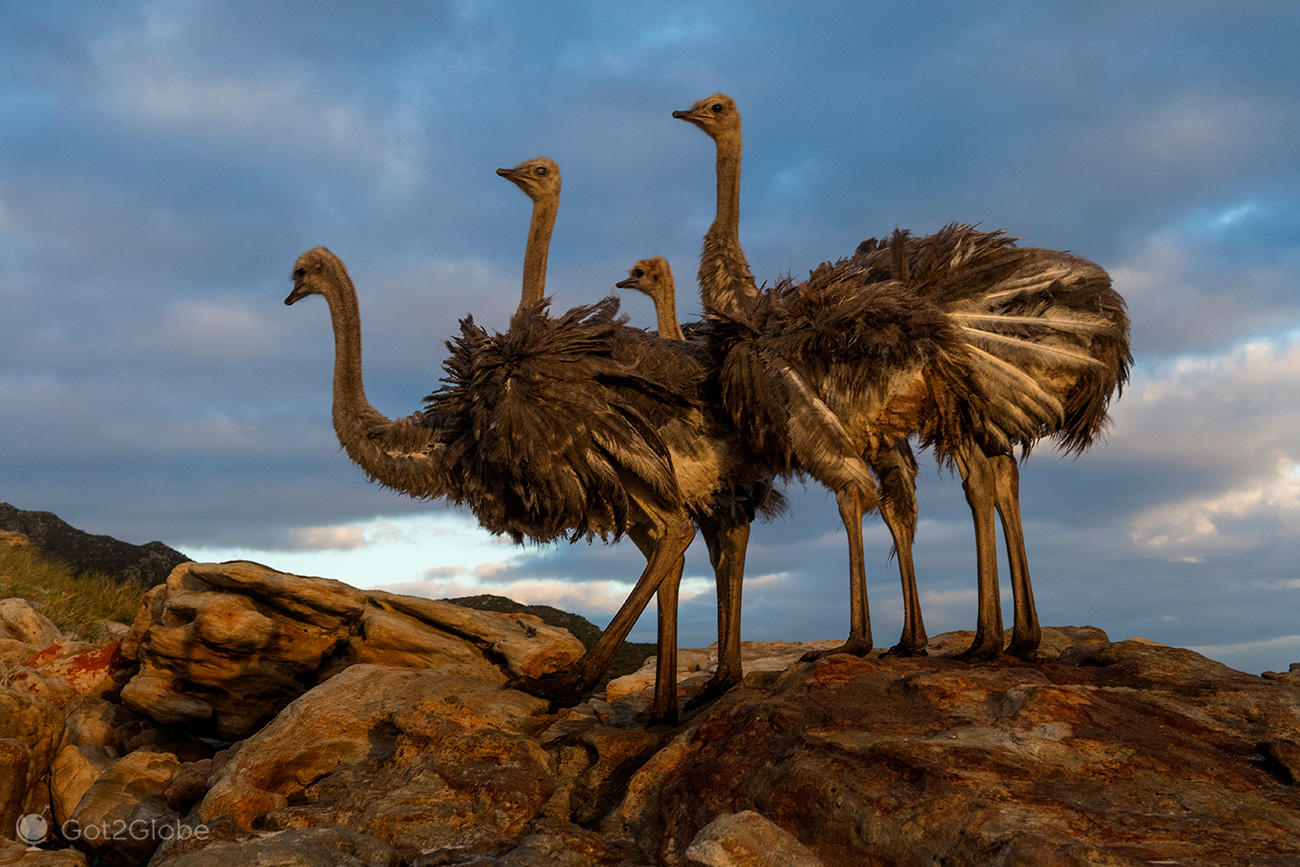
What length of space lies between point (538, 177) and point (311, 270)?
2569 mm

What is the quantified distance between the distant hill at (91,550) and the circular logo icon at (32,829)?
1149 centimetres

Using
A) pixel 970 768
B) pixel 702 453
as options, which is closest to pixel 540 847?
pixel 970 768

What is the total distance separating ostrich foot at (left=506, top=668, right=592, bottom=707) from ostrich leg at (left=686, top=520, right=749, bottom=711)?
131 cm

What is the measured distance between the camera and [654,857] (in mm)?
5562

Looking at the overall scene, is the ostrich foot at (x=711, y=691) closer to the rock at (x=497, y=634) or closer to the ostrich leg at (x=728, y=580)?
the ostrich leg at (x=728, y=580)

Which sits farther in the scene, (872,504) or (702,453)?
(702,453)

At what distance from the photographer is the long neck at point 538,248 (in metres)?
10.9

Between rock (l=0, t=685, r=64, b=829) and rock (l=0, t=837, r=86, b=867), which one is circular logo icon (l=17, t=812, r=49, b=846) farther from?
rock (l=0, t=837, r=86, b=867)

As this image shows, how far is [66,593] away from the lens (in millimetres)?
18328

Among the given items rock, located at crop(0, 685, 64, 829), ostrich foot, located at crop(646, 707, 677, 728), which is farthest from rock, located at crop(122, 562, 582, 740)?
ostrich foot, located at crop(646, 707, 677, 728)

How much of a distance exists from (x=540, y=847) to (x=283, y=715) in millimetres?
3294

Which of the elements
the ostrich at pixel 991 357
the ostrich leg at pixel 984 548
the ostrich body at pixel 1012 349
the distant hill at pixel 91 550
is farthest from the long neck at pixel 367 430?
the distant hill at pixel 91 550

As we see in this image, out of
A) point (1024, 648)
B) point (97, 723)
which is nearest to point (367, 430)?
point (97, 723)

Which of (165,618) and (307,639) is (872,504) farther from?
(165,618)
